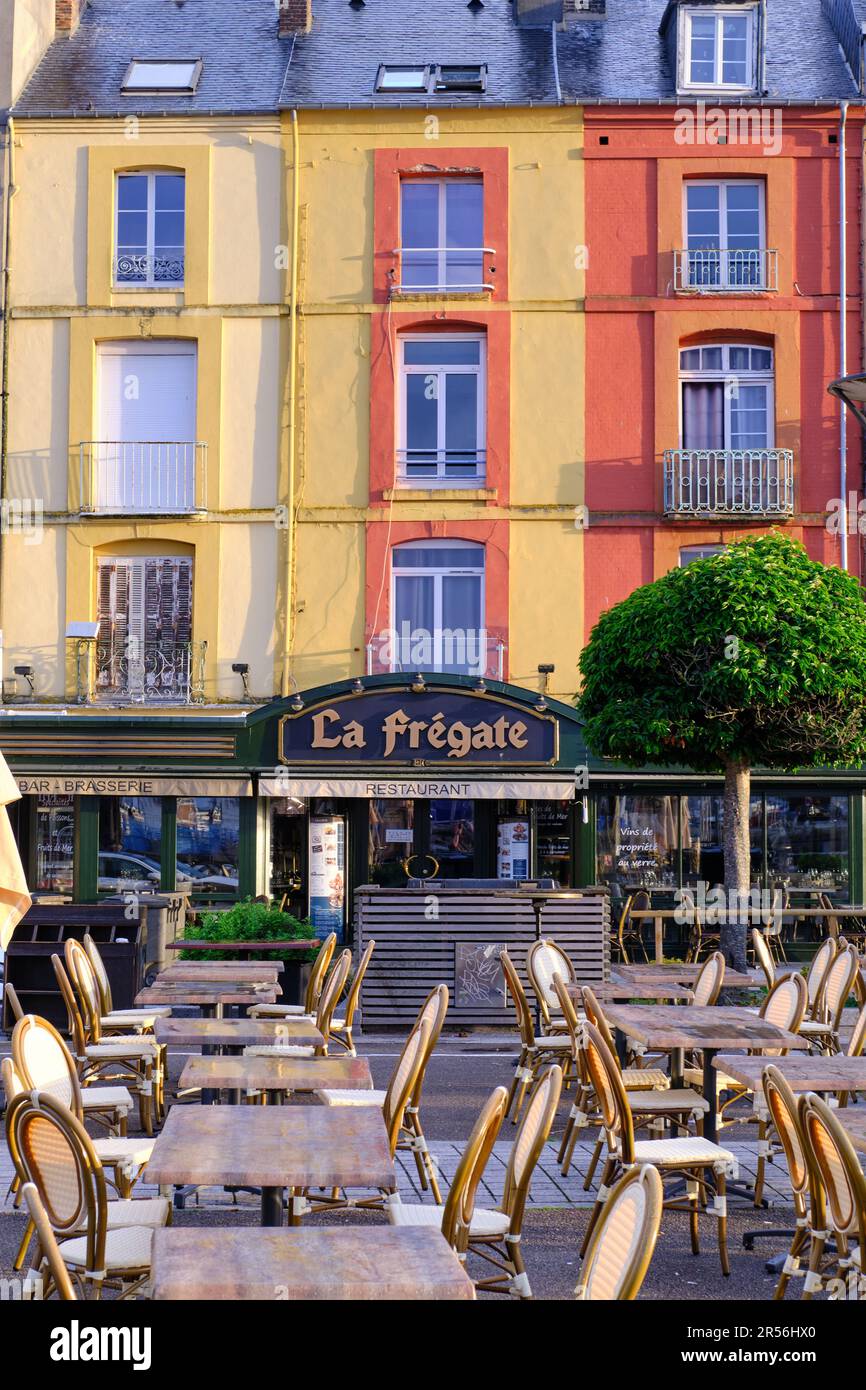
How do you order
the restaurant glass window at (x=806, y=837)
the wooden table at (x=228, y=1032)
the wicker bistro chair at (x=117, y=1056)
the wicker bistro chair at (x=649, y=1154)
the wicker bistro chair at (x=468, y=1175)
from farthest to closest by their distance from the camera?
1. the restaurant glass window at (x=806, y=837)
2. the wicker bistro chair at (x=117, y=1056)
3. the wooden table at (x=228, y=1032)
4. the wicker bistro chair at (x=649, y=1154)
5. the wicker bistro chair at (x=468, y=1175)

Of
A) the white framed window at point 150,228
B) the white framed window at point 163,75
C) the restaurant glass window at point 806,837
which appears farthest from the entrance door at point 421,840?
the white framed window at point 163,75

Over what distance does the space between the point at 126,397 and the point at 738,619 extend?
10168 millimetres

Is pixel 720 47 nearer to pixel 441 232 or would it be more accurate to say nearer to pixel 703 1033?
pixel 441 232

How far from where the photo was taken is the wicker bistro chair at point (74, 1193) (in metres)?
5.22

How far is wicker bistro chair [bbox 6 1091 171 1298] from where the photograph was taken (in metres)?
5.22

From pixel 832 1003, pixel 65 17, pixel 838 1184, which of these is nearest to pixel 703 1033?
pixel 838 1184

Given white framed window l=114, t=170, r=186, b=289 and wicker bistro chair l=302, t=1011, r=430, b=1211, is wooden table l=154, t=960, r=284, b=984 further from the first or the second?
white framed window l=114, t=170, r=186, b=289

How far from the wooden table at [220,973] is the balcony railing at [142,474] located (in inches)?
441

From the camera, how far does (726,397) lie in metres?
22.0

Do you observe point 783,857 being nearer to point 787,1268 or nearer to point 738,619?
point 738,619

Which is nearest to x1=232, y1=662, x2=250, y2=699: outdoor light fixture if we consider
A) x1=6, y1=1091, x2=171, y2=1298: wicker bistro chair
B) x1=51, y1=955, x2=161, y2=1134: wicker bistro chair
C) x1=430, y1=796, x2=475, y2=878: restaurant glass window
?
x1=430, y1=796, x2=475, y2=878: restaurant glass window

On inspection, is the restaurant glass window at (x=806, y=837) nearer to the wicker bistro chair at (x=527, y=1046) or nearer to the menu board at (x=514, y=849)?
the menu board at (x=514, y=849)

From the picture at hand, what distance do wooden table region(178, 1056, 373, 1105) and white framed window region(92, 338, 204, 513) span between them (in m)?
15.2

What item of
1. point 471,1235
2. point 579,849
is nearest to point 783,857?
point 579,849
